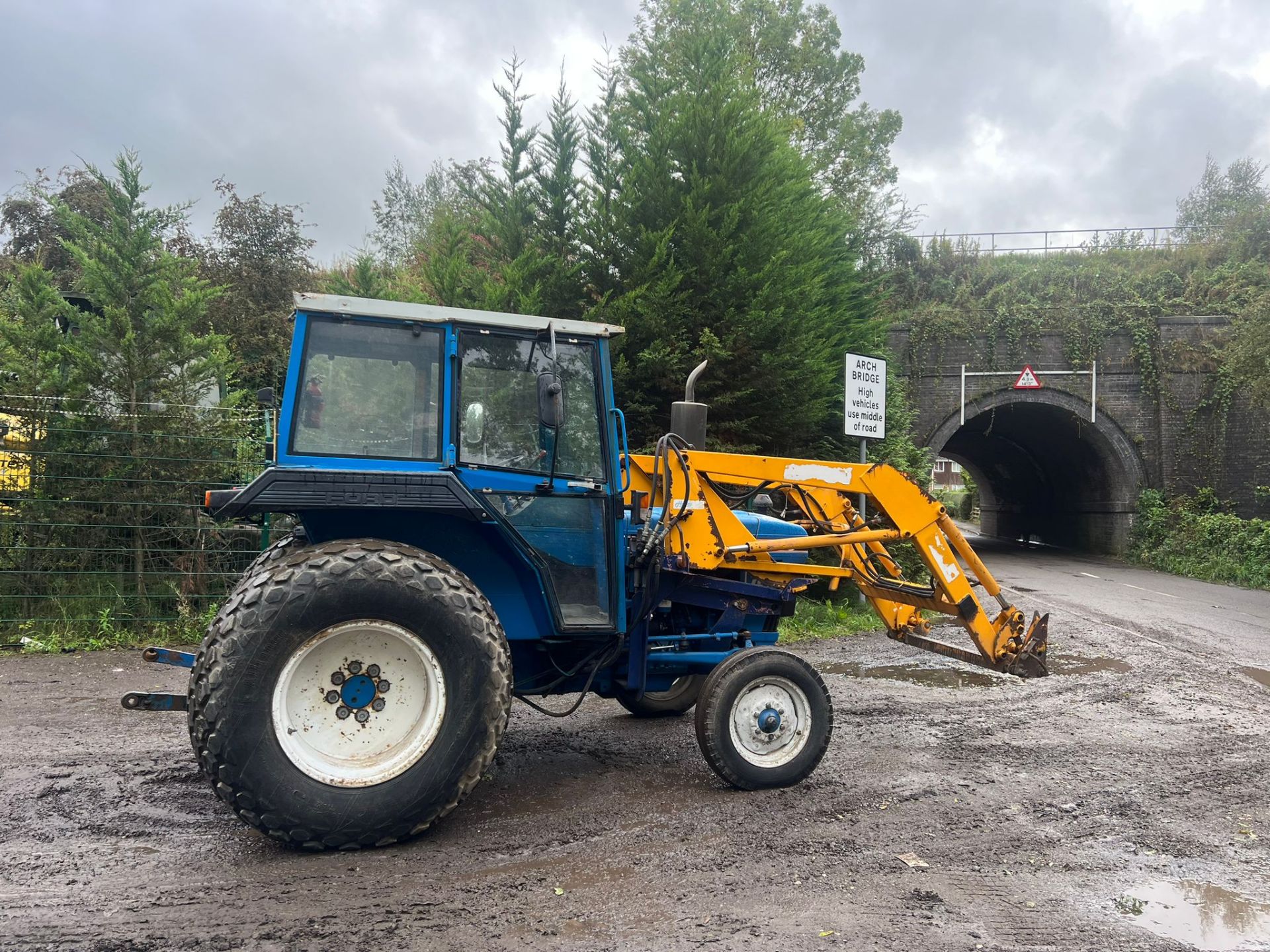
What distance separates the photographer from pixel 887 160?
2939 cm

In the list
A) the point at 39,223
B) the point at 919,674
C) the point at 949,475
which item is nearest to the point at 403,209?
the point at 39,223

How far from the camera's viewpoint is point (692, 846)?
3.97 m

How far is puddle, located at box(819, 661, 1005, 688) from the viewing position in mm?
7590

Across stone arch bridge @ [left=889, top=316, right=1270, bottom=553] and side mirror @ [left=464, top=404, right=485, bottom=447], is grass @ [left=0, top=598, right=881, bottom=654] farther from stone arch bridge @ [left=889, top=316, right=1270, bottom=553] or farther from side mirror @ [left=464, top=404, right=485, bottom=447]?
stone arch bridge @ [left=889, top=316, right=1270, bottom=553]

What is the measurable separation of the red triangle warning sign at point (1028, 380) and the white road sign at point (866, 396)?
1366 cm

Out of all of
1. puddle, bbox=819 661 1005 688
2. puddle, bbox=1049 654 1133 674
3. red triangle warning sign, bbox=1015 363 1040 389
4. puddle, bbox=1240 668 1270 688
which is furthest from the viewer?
red triangle warning sign, bbox=1015 363 1040 389

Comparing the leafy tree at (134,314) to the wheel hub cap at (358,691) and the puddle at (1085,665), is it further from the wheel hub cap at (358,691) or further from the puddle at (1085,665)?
the puddle at (1085,665)

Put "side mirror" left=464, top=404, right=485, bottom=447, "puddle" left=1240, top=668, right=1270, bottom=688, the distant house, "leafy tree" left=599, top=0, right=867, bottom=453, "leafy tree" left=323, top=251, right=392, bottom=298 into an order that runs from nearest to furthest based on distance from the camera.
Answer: "side mirror" left=464, top=404, right=485, bottom=447 < "puddle" left=1240, top=668, right=1270, bottom=688 < "leafy tree" left=599, top=0, right=867, bottom=453 < "leafy tree" left=323, top=251, right=392, bottom=298 < the distant house

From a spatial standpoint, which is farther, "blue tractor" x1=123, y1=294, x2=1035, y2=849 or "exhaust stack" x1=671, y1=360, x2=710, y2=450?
"exhaust stack" x1=671, y1=360, x2=710, y2=450

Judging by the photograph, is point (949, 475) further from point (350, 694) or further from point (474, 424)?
point (350, 694)

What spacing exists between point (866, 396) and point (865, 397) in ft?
0.06

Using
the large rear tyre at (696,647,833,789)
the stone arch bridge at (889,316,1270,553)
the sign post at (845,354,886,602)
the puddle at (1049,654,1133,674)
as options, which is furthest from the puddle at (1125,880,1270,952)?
the stone arch bridge at (889,316,1270,553)

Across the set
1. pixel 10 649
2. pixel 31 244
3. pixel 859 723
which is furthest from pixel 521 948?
pixel 31 244

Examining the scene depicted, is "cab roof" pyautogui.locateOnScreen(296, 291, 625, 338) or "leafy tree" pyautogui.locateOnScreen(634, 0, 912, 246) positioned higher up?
"leafy tree" pyautogui.locateOnScreen(634, 0, 912, 246)
